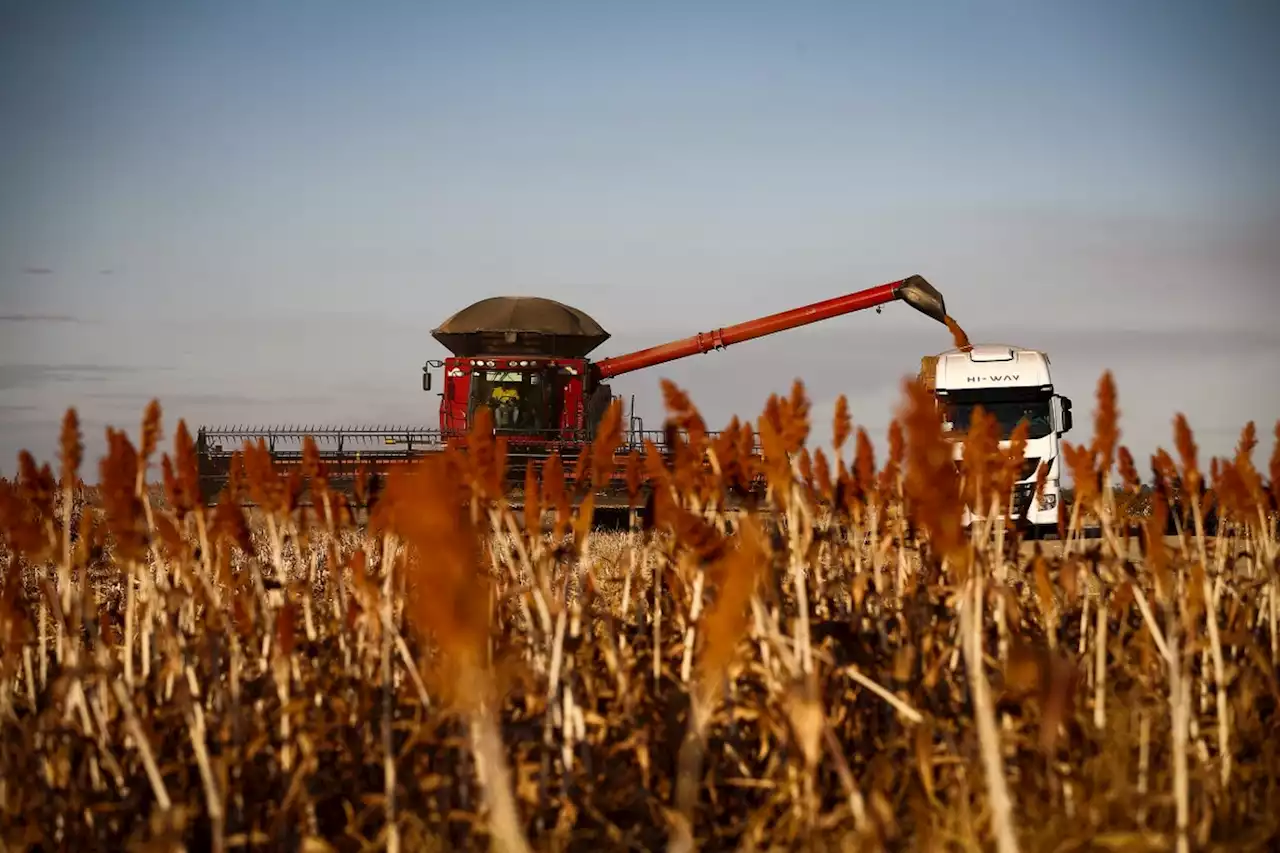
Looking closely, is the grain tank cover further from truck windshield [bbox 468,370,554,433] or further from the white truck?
the white truck

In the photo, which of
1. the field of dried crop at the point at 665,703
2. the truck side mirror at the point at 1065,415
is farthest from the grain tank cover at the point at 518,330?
the field of dried crop at the point at 665,703

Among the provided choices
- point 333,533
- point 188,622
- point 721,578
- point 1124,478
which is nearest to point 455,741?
point 721,578

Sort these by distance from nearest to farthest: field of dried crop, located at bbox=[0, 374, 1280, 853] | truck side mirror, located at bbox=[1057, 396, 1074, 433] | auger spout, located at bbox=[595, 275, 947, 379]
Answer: field of dried crop, located at bbox=[0, 374, 1280, 853]
truck side mirror, located at bbox=[1057, 396, 1074, 433]
auger spout, located at bbox=[595, 275, 947, 379]

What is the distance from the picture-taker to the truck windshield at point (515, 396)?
882 inches

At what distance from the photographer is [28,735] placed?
3926 millimetres

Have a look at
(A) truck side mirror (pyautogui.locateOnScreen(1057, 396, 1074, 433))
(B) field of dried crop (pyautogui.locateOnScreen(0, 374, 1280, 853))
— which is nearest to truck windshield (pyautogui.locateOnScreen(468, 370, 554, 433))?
(A) truck side mirror (pyautogui.locateOnScreen(1057, 396, 1074, 433))

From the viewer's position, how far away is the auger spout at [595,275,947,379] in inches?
1022

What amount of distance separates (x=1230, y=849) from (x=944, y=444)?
1910 mm

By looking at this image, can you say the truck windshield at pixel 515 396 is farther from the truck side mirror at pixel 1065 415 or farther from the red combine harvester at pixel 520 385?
the truck side mirror at pixel 1065 415

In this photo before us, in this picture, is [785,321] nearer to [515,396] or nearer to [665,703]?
[515,396]

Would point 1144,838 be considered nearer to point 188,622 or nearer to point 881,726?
point 881,726

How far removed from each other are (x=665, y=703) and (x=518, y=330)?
19.3 metres

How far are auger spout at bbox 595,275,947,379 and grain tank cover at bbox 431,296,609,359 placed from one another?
152cm

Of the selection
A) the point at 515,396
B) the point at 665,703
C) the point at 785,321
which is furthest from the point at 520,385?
the point at 665,703
